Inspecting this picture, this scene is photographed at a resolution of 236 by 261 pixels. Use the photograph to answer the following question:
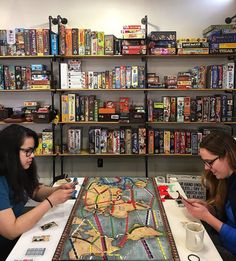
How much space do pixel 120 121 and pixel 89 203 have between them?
185 centimetres

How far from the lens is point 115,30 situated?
3.52m

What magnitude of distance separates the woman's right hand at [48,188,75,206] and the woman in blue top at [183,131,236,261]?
2.06ft

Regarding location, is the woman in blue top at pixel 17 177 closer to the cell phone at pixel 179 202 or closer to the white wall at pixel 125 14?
the cell phone at pixel 179 202

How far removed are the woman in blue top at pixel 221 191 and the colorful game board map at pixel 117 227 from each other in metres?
0.22

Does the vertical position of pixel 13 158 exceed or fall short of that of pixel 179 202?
it exceeds it

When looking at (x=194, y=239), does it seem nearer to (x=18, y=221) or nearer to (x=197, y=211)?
(x=197, y=211)

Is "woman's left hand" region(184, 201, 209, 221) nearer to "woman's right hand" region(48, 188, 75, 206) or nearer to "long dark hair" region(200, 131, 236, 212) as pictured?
"long dark hair" region(200, 131, 236, 212)

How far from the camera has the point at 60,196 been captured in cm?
156

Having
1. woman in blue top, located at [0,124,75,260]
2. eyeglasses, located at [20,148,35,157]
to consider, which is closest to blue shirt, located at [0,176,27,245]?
woman in blue top, located at [0,124,75,260]

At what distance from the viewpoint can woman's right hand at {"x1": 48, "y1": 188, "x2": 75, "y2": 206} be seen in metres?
1.54

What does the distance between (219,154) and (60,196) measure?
88 cm

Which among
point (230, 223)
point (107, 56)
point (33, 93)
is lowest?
point (230, 223)

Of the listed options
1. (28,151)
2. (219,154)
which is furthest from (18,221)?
(219,154)

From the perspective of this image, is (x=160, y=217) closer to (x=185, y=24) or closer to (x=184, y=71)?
(x=184, y=71)
